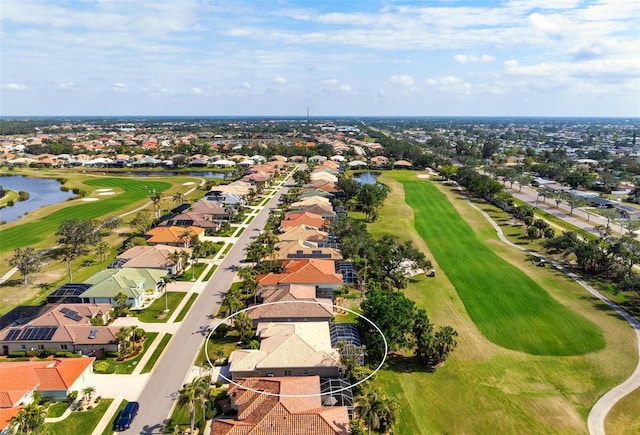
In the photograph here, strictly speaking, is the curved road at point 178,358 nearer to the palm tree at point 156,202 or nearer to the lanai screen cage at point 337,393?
the lanai screen cage at point 337,393

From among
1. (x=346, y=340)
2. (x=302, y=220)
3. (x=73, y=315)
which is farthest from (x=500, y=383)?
(x=302, y=220)

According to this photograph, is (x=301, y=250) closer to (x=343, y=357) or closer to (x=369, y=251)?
(x=369, y=251)

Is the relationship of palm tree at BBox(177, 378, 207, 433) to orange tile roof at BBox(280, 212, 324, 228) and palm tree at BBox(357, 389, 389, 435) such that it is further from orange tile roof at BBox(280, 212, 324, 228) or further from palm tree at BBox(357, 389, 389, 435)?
orange tile roof at BBox(280, 212, 324, 228)

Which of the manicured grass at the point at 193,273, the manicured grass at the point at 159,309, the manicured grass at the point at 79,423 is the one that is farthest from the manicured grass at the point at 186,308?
the manicured grass at the point at 79,423

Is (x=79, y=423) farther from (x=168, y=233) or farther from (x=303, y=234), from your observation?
(x=303, y=234)

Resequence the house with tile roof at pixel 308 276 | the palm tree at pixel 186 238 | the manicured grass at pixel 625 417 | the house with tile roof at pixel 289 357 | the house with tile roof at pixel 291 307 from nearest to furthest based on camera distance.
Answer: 1. the manicured grass at pixel 625 417
2. the house with tile roof at pixel 289 357
3. the house with tile roof at pixel 291 307
4. the house with tile roof at pixel 308 276
5. the palm tree at pixel 186 238

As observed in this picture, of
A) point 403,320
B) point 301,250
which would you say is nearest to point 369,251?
point 301,250
